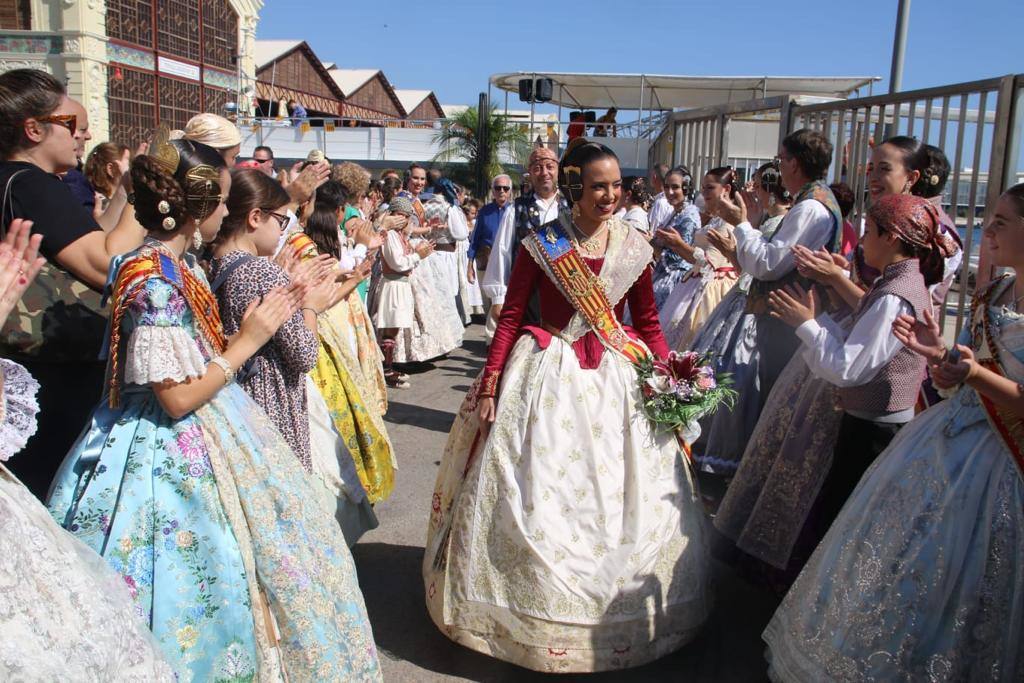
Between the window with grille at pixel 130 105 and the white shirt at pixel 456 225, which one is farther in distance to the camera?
the window with grille at pixel 130 105

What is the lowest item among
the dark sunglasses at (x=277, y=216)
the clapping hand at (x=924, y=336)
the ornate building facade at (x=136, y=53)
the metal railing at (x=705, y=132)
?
the clapping hand at (x=924, y=336)

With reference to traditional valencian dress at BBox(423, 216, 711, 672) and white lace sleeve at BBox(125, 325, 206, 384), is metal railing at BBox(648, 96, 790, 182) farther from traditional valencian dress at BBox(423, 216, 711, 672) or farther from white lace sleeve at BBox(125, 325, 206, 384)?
white lace sleeve at BBox(125, 325, 206, 384)

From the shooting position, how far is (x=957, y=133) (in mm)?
4309

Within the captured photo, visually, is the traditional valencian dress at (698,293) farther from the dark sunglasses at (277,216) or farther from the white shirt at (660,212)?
the dark sunglasses at (277,216)

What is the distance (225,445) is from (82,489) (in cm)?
38

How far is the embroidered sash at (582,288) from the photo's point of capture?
10.2 feet

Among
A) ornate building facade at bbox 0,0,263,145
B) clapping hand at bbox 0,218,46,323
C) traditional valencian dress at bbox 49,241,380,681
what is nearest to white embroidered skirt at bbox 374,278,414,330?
traditional valencian dress at bbox 49,241,380,681

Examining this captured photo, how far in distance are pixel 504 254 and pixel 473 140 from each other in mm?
17367

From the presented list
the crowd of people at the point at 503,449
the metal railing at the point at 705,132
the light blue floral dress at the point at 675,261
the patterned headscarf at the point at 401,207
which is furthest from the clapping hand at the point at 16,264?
the patterned headscarf at the point at 401,207

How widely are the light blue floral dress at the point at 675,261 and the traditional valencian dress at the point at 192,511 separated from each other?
15.5 ft

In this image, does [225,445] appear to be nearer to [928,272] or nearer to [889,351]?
[889,351]

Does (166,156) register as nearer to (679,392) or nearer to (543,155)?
(679,392)

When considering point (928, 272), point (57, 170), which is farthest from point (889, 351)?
point (57, 170)

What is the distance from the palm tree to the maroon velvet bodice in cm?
1901
